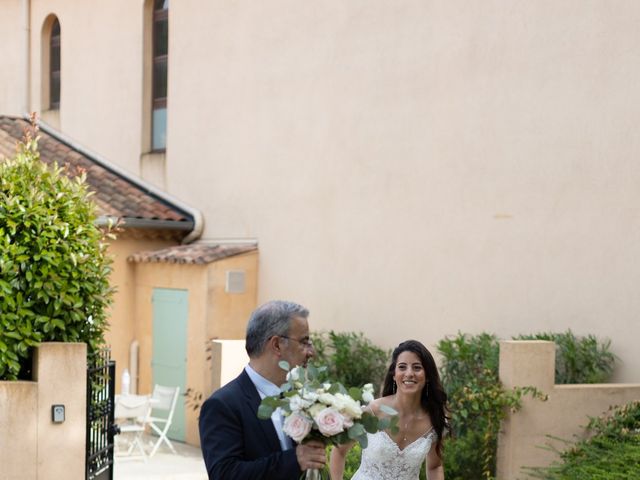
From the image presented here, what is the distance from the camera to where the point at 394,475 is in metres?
6.28

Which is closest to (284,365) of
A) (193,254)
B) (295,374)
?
(295,374)

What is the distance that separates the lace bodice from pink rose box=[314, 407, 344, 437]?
2314 mm

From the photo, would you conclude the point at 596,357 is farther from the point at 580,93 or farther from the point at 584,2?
the point at 584,2

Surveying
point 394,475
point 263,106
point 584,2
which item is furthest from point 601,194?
point 263,106

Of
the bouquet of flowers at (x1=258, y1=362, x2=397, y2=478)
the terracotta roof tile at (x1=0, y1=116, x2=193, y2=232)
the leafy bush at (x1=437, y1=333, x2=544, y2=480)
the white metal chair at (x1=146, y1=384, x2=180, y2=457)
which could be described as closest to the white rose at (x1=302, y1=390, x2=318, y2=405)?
the bouquet of flowers at (x1=258, y1=362, x2=397, y2=478)

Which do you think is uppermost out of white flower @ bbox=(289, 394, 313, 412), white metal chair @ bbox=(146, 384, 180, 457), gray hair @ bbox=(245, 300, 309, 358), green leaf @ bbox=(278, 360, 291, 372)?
gray hair @ bbox=(245, 300, 309, 358)

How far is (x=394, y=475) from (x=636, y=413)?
2.97 m

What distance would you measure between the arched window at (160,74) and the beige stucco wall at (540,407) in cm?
893

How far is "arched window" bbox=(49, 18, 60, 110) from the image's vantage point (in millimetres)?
18906

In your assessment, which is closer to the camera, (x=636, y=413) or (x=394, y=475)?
(x=394, y=475)

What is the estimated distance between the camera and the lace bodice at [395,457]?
6.25 meters

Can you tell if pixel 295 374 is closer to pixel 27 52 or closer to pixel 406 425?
pixel 406 425

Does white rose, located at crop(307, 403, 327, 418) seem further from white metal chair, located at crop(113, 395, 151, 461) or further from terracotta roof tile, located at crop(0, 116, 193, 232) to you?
terracotta roof tile, located at crop(0, 116, 193, 232)

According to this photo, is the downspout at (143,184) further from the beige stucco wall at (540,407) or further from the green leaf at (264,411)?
the green leaf at (264,411)
